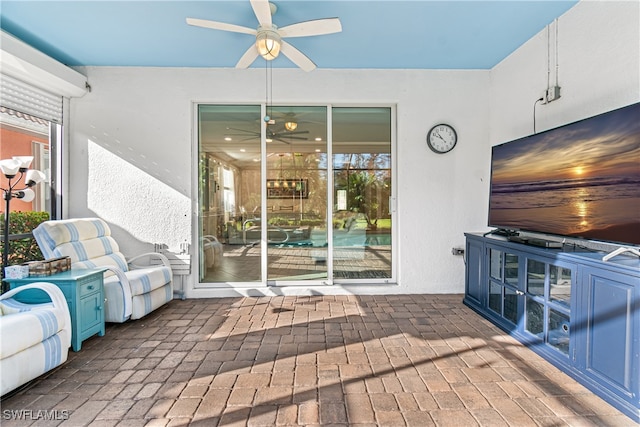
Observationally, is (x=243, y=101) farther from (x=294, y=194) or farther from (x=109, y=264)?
(x=109, y=264)

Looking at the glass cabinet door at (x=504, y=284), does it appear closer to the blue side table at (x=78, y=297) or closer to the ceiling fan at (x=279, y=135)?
the ceiling fan at (x=279, y=135)

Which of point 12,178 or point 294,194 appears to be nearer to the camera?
point 12,178

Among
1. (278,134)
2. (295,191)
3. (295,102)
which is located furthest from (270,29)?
Answer: (295,191)

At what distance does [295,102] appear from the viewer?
4.33 metres

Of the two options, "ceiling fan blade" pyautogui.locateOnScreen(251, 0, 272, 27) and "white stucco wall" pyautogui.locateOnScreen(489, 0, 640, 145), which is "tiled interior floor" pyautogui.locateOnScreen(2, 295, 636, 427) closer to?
"white stucco wall" pyautogui.locateOnScreen(489, 0, 640, 145)

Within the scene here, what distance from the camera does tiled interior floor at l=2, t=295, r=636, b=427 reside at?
6.13ft

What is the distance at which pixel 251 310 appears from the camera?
12.2 feet

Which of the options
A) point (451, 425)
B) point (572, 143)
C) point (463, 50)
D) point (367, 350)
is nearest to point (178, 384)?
point (367, 350)

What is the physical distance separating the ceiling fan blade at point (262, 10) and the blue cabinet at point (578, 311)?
269 centimetres

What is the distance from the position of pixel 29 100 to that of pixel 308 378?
13.3 feet

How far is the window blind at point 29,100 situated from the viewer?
334 centimetres

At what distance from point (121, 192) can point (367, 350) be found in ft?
11.4

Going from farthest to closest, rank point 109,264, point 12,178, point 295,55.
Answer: point 109,264 < point 12,178 < point 295,55

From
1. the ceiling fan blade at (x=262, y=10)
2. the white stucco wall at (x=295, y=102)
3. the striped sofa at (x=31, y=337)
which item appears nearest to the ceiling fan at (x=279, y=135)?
the white stucco wall at (x=295, y=102)
